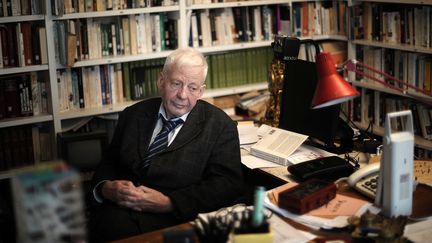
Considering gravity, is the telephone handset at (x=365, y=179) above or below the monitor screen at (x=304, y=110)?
below

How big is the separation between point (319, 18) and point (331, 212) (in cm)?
303

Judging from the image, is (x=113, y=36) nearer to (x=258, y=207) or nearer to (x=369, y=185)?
(x=369, y=185)

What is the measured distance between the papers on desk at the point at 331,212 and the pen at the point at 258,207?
0.41 m

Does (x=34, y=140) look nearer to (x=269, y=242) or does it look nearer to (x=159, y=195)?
(x=159, y=195)

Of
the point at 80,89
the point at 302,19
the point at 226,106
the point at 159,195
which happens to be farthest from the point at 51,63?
the point at 302,19

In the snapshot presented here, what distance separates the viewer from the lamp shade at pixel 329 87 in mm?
2018

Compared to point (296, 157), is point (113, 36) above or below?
above

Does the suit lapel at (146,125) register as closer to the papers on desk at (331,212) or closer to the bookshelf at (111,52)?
the papers on desk at (331,212)

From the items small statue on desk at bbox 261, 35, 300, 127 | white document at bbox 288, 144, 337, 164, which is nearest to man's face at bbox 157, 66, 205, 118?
white document at bbox 288, 144, 337, 164

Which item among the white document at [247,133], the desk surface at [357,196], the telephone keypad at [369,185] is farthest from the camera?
the white document at [247,133]

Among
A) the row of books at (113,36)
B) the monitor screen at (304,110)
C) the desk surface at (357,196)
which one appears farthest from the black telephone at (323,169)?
the row of books at (113,36)

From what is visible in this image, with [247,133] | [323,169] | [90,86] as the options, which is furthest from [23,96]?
[323,169]

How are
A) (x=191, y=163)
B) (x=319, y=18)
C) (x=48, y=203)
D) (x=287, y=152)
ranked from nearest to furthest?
(x=48, y=203) < (x=191, y=163) < (x=287, y=152) < (x=319, y=18)

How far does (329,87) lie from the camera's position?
6.69ft
